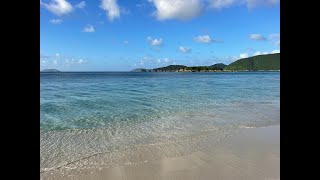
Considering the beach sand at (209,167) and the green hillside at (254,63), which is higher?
the green hillside at (254,63)

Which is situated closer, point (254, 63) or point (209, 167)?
point (209, 167)

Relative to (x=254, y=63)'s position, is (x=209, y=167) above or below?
below

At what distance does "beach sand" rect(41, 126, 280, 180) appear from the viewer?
18.1 ft

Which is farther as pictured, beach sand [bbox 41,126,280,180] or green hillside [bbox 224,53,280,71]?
green hillside [bbox 224,53,280,71]

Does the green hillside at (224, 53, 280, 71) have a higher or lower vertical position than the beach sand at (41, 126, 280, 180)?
higher

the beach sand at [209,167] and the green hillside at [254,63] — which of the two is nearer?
the beach sand at [209,167]

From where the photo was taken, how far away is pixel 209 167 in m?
6.02

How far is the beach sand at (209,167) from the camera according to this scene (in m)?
5.51
